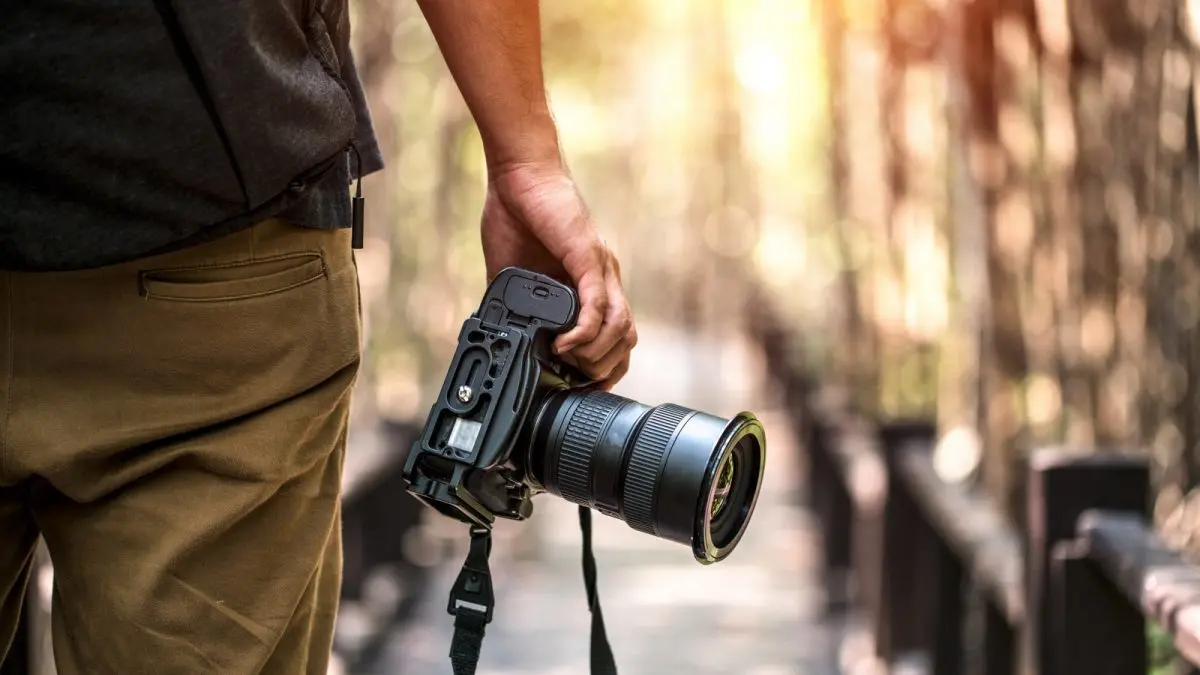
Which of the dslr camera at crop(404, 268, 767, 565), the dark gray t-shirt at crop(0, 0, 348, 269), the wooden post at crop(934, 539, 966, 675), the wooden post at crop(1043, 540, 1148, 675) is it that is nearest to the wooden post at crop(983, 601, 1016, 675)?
the wooden post at crop(934, 539, 966, 675)

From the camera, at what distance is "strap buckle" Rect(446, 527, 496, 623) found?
168 cm

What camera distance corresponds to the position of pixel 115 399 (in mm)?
1427

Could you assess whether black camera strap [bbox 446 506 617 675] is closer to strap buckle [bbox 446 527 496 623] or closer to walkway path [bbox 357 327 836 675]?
strap buckle [bbox 446 527 496 623]

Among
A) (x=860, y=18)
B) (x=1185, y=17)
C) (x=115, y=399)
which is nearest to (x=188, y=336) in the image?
(x=115, y=399)

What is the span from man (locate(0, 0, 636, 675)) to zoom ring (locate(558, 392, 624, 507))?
0.25 meters

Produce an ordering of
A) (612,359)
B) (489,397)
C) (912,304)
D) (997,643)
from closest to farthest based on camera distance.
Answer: (489,397), (612,359), (997,643), (912,304)

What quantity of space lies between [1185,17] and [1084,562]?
2.04 m

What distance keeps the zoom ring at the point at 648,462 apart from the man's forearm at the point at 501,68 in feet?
1.04

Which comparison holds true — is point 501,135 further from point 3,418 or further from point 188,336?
point 3,418

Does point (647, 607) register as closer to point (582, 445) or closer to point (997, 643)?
point (997, 643)

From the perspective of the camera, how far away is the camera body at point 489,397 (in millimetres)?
1630

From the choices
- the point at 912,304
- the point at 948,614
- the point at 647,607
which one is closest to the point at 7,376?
the point at 948,614

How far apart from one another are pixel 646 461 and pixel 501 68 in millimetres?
448

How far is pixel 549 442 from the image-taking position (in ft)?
5.59
